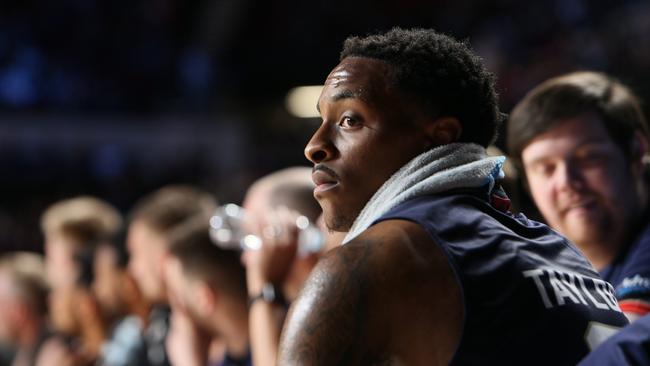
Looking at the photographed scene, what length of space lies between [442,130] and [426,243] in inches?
14.1

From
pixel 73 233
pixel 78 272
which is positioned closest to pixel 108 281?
pixel 78 272

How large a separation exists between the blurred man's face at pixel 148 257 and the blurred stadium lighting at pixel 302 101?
7.03 meters

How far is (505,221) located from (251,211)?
5.64 feet

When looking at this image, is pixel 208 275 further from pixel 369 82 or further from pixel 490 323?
pixel 490 323

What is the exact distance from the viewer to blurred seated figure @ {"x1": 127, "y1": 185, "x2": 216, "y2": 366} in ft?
15.9

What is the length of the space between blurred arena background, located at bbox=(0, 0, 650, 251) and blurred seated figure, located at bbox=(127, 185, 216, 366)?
5.34 meters

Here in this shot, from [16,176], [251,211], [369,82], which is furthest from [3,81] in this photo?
[369,82]

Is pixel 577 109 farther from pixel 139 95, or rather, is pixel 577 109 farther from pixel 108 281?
pixel 139 95

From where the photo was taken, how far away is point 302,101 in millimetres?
12328

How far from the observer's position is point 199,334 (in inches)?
171

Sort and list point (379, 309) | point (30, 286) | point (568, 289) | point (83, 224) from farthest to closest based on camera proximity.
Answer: point (30, 286)
point (83, 224)
point (568, 289)
point (379, 309)

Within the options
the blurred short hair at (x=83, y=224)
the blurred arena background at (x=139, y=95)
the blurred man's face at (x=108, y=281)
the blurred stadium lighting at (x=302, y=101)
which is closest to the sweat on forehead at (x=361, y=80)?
the blurred man's face at (x=108, y=281)

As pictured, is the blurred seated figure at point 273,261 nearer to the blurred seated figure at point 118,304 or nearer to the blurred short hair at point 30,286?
the blurred seated figure at point 118,304

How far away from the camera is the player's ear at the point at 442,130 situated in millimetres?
1969
